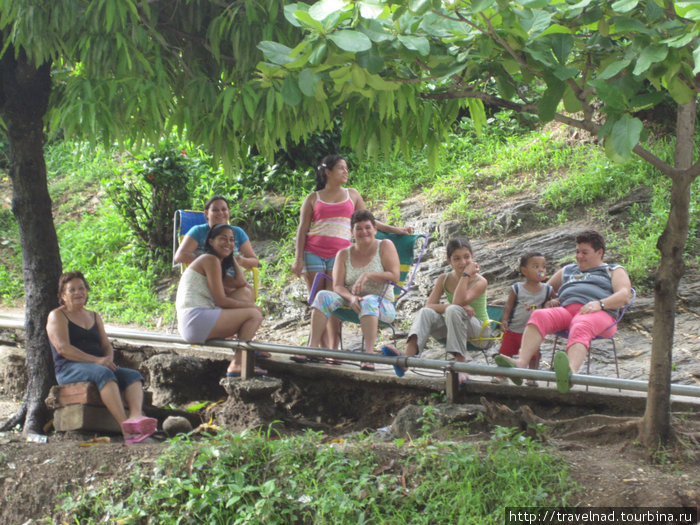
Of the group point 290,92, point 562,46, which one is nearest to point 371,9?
point 290,92

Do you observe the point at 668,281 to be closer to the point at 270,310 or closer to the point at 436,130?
the point at 436,130

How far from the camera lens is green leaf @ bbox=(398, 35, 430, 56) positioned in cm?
316

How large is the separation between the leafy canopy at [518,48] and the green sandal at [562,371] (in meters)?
1.37

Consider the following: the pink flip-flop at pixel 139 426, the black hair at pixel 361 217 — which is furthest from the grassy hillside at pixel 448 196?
the pink flip-flop at pixel 139 426

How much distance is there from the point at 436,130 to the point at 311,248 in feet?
6.12

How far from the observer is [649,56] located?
289cm

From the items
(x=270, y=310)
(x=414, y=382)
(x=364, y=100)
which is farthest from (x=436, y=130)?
(x=270, y=310)

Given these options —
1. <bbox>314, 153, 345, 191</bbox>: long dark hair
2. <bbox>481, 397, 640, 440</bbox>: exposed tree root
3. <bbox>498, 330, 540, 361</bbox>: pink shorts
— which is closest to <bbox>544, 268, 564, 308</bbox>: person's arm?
<bbox>498, 330, 540, 361</bbox>: pink shorts

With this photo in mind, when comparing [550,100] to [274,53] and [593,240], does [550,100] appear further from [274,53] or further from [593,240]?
[593,240]

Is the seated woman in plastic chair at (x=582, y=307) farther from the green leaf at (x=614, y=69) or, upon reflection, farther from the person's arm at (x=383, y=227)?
the green leaf at (x=614, y=69)

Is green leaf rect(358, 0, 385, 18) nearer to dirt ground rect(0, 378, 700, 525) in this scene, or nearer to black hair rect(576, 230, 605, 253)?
dirt ground rect(0, 378, 700, 525)

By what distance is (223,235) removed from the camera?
604 cm

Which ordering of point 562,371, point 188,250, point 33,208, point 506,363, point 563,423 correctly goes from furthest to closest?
point 188,250 → point 33,208 → point 506,363 → point 563,423 → point 562,371

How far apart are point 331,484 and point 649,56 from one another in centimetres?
250
